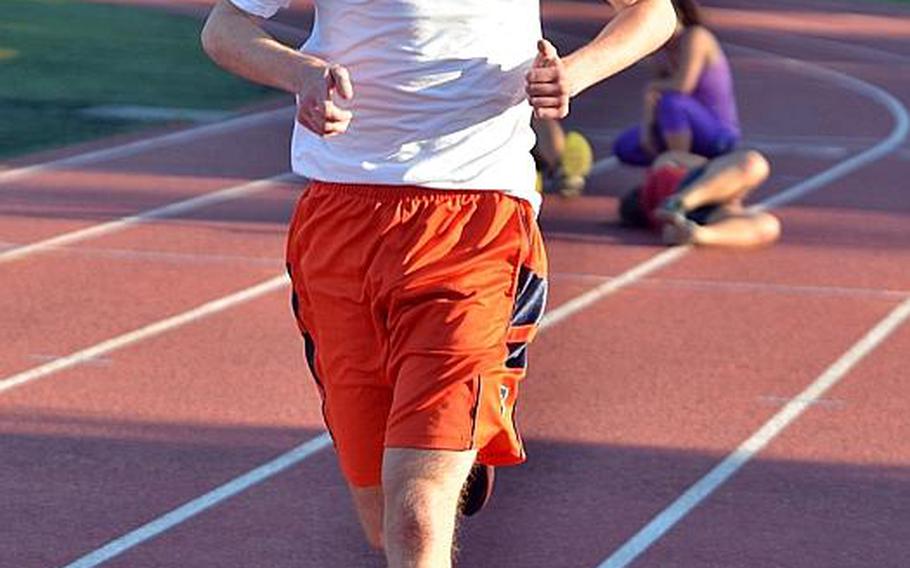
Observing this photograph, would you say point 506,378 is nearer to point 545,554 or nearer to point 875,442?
point 545,554

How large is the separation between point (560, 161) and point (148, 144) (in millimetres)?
3290

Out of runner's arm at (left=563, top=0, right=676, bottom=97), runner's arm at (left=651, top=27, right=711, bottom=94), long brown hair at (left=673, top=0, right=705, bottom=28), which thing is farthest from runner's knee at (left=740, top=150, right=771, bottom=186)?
runner's arm at (left=563, top=0, right=676, bottom=97)

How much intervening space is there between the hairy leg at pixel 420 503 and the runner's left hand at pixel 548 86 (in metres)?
0.67

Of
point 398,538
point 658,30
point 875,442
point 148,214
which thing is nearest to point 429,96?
point 658,30

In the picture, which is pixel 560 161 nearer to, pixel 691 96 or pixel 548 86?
pixel 691 96

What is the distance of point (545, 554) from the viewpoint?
21.3ft

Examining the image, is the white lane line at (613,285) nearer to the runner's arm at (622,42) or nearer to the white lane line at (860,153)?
the white lane line at (860,153)

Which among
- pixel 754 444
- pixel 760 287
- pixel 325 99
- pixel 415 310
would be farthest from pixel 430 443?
pixel 760 287

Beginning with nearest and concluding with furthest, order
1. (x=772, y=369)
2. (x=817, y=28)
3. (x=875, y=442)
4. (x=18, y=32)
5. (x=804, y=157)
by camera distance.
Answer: (x=875, y=442), (x=772, y=369), (x=804, y=157), (x=18, y=32), (x=817, y=28)

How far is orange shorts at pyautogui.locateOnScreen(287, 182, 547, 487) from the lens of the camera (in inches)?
176

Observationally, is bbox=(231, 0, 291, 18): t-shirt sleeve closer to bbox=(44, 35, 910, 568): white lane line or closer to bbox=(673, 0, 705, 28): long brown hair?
bbox=(44, 35, 910, 568): white lane line

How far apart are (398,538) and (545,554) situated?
216cm

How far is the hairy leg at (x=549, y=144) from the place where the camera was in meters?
13.6

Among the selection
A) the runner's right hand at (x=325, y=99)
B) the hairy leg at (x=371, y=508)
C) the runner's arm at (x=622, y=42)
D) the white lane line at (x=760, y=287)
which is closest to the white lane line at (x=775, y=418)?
the white lane line at (x=760, y=287)
